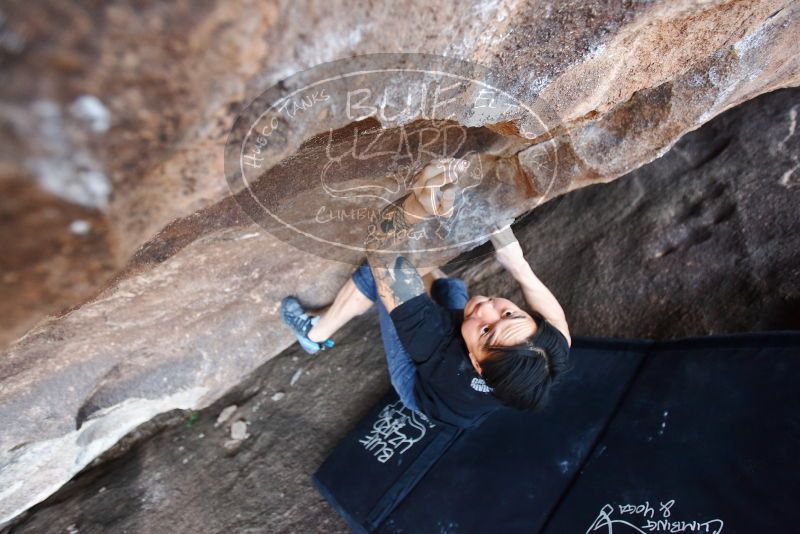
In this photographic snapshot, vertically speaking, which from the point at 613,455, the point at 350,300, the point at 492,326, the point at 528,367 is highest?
the point at 350,300

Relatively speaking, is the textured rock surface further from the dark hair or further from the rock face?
the dark hair

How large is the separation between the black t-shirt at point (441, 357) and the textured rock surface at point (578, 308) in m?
0.43

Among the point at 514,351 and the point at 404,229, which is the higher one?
Result: the point at 404,229

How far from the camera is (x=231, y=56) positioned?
0.43 meters

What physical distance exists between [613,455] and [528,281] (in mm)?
490

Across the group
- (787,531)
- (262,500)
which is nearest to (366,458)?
(262,500)

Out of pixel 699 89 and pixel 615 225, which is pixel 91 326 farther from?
pixel 615 225

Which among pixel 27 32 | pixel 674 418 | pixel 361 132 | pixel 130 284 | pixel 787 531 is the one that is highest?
pixel 130 284

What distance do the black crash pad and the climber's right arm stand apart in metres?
0.29

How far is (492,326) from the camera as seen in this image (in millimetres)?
1164

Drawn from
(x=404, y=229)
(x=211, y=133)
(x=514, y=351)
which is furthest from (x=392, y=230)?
(x=211, y=133)

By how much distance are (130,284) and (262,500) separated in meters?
0.76

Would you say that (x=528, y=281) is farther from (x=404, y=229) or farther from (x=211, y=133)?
(x=211, y=133)

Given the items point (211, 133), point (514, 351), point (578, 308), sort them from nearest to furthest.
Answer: point (211, 133), point (514, 351), point (578, 308)
